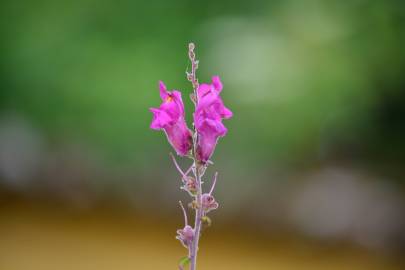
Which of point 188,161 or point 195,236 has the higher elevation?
point 188,161

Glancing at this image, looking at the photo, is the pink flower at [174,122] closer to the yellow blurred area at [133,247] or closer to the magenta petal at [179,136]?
the magenta petal at [179,136]

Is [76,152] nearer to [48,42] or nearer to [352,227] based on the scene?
[48,42]

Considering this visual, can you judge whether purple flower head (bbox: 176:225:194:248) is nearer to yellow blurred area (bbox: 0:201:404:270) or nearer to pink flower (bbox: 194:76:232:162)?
pink flower (bbox: 194:76:232:162)

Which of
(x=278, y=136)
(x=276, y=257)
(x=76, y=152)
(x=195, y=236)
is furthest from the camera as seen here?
(x=76, y=152)

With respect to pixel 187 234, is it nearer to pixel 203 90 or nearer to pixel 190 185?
pixel 190 185

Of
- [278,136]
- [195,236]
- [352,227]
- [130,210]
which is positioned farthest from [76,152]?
[195,236]

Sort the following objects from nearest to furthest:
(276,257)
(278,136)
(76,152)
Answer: (276,257), (278,136), (76,152)
